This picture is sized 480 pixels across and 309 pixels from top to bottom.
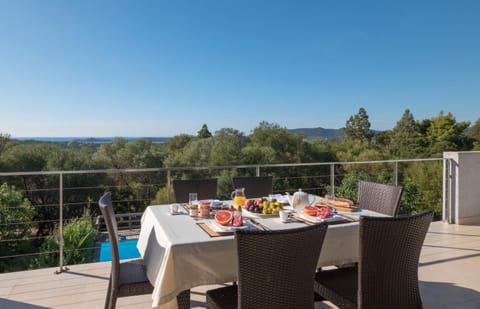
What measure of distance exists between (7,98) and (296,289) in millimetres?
17593

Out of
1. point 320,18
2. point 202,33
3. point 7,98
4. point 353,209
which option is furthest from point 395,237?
point 7,98

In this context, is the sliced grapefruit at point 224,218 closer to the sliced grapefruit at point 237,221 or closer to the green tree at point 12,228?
the sliced grapefruit at point 237,221

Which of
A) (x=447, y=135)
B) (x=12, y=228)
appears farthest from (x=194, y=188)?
(x=447, y=135)

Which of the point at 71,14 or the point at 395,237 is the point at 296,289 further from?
the point at 71,14

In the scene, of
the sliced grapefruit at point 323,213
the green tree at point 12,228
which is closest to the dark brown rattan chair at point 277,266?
the sliced grapefruit at point 323,213

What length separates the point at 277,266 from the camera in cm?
130

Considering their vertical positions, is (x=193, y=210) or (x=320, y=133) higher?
(x=320, y=133)

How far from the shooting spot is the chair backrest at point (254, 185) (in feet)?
9.84

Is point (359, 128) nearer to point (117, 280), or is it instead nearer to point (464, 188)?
point (464, 188)

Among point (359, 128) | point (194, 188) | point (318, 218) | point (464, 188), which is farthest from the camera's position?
point (359, 128)

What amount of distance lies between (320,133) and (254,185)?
18731 millimetres

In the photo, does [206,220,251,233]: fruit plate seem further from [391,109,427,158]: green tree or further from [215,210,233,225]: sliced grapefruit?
[391,109,427,158]: green tree

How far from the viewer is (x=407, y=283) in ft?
4.93

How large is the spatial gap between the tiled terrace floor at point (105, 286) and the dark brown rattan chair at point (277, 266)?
1176 millimetres
